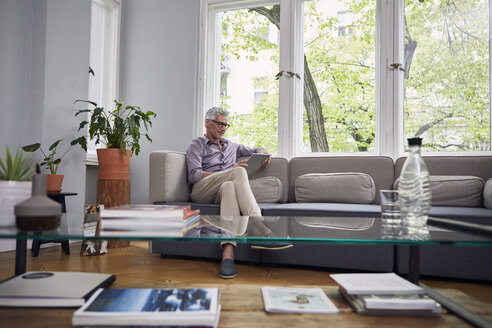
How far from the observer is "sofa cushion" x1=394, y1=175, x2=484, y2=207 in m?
2.43

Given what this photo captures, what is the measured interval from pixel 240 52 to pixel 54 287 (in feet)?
10.3

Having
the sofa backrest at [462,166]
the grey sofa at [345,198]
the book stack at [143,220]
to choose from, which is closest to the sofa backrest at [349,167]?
the grey sofa at [345,198]

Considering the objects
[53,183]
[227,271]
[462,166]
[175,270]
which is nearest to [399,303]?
[227,271]

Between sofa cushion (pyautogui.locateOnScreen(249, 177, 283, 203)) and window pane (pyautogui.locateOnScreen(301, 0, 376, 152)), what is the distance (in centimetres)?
72

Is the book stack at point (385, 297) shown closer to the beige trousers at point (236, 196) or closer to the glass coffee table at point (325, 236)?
the glass coffee table at point (325, 236)

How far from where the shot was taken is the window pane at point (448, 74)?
9.87 feet

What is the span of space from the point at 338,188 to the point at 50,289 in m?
2.09

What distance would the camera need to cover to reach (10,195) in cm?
103

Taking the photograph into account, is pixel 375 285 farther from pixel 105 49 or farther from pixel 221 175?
pixel 105 49

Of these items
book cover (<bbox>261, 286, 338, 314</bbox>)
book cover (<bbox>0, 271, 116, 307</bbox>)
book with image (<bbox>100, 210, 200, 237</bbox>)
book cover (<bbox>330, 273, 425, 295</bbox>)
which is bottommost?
book cover (<bbox>261, 286, 338, 314</bbox>)

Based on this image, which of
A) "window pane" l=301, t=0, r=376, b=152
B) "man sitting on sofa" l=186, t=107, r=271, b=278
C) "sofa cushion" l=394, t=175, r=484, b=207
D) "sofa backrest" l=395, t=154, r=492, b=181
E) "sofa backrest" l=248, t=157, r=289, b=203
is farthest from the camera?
"window pane" l=301, t=0, r=376, b=152

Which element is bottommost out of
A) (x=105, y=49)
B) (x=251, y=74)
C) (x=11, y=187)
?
(x=11, y=187)

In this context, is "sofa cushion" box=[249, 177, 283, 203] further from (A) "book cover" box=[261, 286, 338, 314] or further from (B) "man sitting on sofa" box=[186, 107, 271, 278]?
(A) "book cover" box=[261, 286, 338, 314]

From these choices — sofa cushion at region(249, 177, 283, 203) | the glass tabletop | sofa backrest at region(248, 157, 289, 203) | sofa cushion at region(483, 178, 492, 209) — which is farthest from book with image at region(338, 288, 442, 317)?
sofa backrest at region(248, 157, 289, 203)
